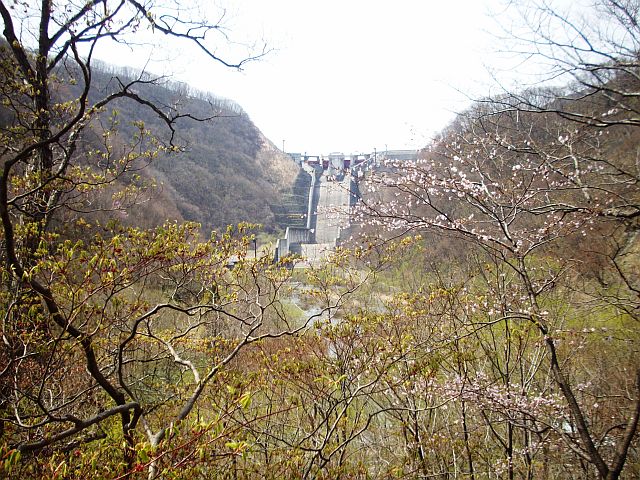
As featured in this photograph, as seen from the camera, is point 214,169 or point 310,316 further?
point 214,169

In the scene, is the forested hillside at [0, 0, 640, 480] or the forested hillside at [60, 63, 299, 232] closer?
the forested hillside at [0, 0, 640, 480]

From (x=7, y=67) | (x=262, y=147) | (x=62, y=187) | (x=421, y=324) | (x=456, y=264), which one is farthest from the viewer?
(x=262, y=147)

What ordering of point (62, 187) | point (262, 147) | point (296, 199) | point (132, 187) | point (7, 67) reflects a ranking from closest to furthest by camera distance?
point (7, 67)
point (62, 187)
point (132, 187)
point (296, 199)
point (262, 147)

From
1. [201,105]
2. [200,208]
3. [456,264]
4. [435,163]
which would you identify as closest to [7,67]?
[435,163]

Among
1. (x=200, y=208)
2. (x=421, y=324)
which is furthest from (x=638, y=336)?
(x=200, y=208)

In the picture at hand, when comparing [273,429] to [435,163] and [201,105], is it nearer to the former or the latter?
[435,163]

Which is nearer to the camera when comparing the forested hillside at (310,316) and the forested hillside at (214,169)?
the forested hillside at (310,316)

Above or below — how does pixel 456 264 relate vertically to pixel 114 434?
above

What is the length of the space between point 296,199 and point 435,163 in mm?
46192

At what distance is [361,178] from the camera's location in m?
4.74

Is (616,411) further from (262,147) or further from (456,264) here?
(262,147)

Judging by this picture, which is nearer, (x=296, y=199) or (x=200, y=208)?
(x=200, y=208)

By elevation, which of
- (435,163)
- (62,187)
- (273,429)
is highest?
(435,163)

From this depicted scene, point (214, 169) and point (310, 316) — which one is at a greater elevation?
point (214, 169)
